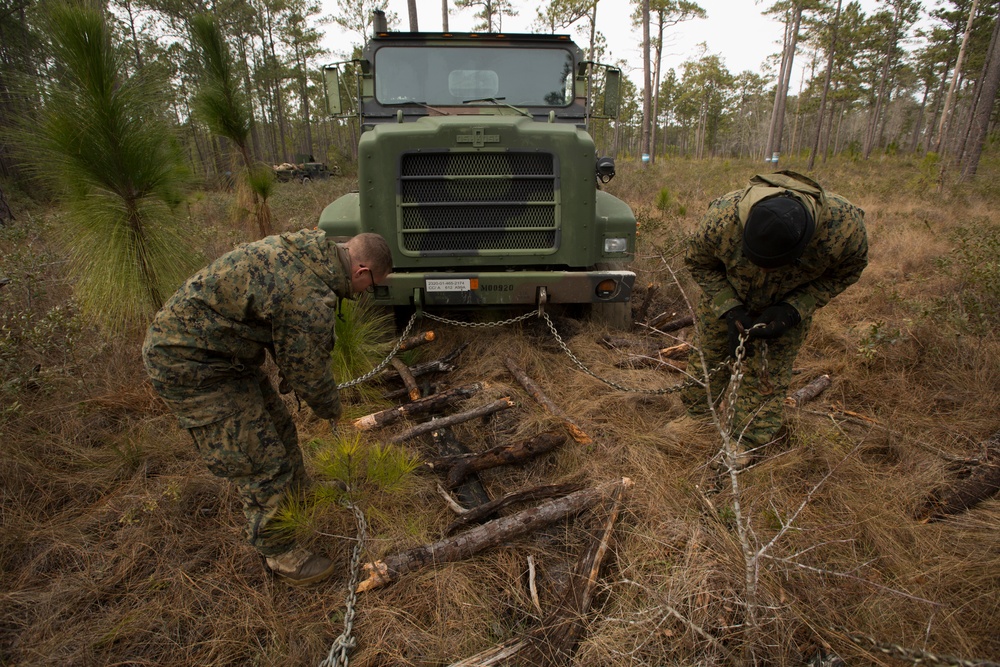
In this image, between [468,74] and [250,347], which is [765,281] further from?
[468,74]

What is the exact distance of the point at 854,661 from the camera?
5.41ft

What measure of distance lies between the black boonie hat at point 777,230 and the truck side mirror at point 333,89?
387 cm

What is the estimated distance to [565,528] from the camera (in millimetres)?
2355

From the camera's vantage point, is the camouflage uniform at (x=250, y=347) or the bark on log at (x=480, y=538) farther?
the bark on log at (x=480, y=538)

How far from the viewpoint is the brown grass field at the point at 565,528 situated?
1.76 m

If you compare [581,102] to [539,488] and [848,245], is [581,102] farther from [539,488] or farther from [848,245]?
[539,488]

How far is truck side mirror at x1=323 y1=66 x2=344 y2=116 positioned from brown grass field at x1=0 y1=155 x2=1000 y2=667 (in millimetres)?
2631

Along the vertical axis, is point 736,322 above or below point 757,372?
above

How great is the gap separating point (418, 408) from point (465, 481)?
0.74 metres

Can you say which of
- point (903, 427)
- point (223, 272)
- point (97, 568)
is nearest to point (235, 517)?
point (97, 568)

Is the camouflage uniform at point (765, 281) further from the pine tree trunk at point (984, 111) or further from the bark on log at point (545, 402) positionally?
the pine tree trunk at point (984, 111)

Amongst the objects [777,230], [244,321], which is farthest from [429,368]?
[777,230]

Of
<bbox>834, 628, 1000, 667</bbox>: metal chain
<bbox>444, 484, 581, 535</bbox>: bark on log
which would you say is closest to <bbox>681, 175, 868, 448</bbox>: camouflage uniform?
<bbox>444, 484, 581, 535</bbox>: bark on log

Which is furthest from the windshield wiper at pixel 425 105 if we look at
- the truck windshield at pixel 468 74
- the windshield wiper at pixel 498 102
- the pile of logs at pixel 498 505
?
the pile of logs at pixel 498 505
